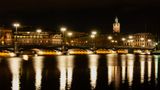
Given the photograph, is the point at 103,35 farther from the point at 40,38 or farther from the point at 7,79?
the point at 7,79

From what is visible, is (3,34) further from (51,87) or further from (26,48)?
(51,87)

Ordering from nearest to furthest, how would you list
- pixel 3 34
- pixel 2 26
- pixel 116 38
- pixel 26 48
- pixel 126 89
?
pixel 126 89
pixel 26 48
pixel 3 34
pixel 2 26
pixel 116 38

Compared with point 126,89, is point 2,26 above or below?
above

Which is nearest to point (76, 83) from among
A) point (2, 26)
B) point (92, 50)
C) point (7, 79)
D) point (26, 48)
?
point (7, 79)

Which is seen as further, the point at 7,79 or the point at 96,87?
the point at 7,79

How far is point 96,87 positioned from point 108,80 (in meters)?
4.72

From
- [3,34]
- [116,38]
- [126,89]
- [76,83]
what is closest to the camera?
[126,89]

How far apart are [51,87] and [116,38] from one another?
15582 cm

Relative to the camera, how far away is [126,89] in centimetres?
3122

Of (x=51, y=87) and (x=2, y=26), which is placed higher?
(x=2, y=26)

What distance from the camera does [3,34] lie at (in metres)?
164

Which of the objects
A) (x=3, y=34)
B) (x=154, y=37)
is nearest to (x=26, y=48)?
(x=3, y=34)

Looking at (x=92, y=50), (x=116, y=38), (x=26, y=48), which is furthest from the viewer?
(x=116, y=38)

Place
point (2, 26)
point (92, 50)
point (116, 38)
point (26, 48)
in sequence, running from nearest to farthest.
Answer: point (26, 48) → point (92, 50) → point (2, 26) → point (116, 38)
